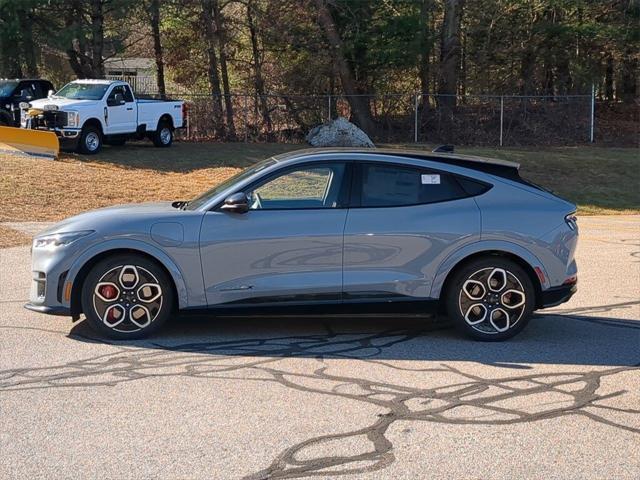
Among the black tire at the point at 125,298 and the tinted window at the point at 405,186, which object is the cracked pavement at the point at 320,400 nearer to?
the black tire at the point at 125,298

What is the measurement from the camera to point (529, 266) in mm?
7184

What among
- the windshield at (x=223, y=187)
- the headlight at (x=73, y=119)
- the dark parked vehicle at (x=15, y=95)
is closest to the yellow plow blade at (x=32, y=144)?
the headlight at (x=73, y=119)

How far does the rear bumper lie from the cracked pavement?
1.16ft

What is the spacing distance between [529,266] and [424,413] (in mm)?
2331

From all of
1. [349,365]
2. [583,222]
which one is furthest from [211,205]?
[583,222]

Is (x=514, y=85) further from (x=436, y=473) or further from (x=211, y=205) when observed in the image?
(x=436, y=473)

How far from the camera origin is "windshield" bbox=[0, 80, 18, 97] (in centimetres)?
2570

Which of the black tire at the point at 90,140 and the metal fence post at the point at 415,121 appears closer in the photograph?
the black tire at the point at 90,140

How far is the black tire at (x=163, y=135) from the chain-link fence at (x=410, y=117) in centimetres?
332

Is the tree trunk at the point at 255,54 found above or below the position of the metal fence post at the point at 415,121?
above

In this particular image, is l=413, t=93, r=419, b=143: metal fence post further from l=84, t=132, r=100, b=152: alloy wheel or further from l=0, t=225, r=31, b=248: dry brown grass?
l=0, t=225, r=31, b=248: dry brown grass

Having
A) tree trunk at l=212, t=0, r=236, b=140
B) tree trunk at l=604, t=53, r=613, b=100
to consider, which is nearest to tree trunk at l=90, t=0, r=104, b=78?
tree trunk at l=212, t=0, r=236, b=140

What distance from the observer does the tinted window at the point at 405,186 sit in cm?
720

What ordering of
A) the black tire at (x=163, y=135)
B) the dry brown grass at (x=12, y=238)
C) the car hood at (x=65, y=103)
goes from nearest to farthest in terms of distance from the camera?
the dry brown grass at (x=12, y=238) → the car hood at (x=65, y=103) → the black tire at (x=163, y=135)
